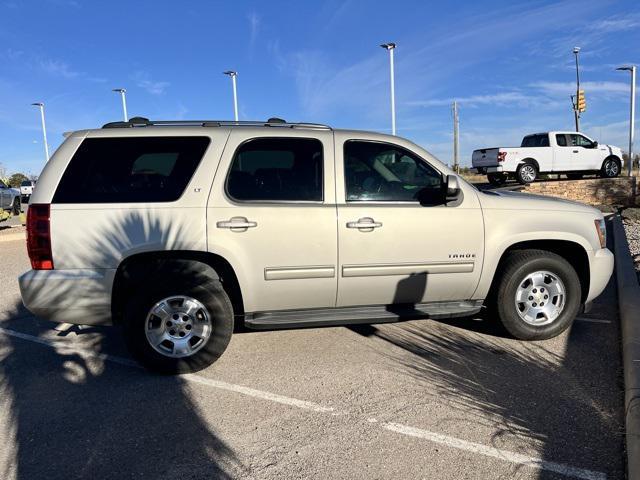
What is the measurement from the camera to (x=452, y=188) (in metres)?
4.04

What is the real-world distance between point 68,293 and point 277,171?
1.84m

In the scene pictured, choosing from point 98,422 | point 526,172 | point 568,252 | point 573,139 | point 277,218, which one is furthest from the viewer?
point 573,139

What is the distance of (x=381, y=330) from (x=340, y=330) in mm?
409

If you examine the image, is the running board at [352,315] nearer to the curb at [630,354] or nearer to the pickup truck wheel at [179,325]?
the pickup truck wheel at [179,325]

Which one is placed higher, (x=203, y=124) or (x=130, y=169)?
(x=203, y=124)

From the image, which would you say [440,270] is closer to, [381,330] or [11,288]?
[381,330]

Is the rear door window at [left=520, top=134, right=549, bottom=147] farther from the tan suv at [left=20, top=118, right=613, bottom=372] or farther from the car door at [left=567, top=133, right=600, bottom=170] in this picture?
the tan suv at [left=20, top=118, right=613, bottom=372]

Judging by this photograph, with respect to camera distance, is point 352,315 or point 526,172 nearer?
point 352,315

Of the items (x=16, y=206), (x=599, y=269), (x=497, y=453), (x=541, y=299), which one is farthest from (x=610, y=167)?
(x=16, y=206)

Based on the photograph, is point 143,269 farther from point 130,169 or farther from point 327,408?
point 327,408

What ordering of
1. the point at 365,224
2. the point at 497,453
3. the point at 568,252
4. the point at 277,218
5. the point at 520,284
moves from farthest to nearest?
the point at 568,252
the point at 520,284
the point at 365,224
the point at 277,218
the point at 497,453

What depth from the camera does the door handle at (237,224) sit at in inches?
150

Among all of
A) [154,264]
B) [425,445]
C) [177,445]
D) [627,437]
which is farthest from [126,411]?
[627,437]

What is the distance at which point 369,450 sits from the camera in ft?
9.37
